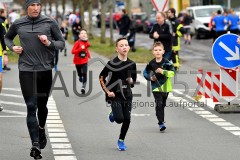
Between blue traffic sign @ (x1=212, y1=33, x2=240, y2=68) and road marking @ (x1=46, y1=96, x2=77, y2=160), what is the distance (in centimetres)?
314

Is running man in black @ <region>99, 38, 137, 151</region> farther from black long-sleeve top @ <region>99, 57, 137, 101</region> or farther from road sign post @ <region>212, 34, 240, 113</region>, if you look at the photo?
road sign post @ <region>212, 34, 240, 113</region>

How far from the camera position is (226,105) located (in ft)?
52.7

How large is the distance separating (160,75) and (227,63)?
2868 mm

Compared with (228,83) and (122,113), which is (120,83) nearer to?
(122,113)

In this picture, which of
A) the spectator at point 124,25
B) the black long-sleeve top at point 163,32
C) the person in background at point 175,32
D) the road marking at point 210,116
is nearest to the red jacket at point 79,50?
the road marking at point 210,116

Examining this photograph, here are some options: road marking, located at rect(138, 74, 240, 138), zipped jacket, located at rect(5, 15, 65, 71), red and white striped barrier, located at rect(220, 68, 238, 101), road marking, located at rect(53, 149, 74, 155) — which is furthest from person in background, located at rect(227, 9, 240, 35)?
zipped jacket, located at rect(5, 15, 65, 71)

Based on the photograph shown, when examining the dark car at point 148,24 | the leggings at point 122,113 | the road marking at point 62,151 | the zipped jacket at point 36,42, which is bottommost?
the dark car at point 148,24

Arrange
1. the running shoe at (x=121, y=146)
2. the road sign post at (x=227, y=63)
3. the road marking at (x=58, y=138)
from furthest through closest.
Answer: the road sign post at (x=227, y=63)
the running shoe at (x=121, y=146)
the road marking at (x=58, y=138)

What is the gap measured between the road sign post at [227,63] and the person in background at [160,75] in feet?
8.37

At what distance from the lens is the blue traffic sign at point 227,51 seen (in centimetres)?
1606

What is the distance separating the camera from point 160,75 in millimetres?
13617

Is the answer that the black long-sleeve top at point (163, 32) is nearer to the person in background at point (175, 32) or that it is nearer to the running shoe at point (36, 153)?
the person in background at point (175, 32)

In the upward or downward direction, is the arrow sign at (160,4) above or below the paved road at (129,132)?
above

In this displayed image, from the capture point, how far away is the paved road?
1117 centimetres
